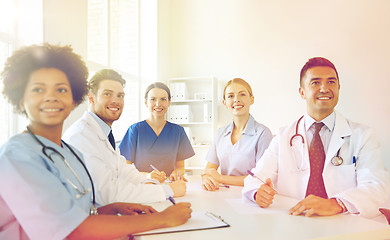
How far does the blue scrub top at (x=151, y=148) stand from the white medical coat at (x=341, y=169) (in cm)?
104

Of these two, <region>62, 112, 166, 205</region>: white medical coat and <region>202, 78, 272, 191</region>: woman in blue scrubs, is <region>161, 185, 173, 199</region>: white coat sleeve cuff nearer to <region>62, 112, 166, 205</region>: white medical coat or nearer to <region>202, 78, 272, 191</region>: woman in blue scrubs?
<region>62, 112, 166, 205</region>: white medical coat

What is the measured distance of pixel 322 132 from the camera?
1626 millimetres

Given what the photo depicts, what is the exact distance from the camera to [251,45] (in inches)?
167

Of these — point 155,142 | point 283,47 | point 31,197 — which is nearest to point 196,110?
point 283,47

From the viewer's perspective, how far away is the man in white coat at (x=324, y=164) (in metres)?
1.26

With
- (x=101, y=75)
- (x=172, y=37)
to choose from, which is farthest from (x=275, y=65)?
(x=101, y=75)

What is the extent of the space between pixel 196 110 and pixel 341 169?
319cm

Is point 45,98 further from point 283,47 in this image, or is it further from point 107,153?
point 283,47

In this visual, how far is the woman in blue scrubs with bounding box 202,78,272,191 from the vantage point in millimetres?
2117

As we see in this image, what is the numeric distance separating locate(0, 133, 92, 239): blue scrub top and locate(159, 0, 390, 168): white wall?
3.61m

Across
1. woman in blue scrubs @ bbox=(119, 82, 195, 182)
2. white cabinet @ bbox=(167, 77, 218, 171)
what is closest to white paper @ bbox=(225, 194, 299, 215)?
woman in blue scrubs @ bbox=(119, 82, 195, 182)

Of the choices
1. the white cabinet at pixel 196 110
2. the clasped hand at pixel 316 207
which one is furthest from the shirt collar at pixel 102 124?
the white cabinet at pixel 196 110

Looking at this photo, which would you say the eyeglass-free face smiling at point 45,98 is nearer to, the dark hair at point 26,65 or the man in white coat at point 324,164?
the dark hair at point 26,65

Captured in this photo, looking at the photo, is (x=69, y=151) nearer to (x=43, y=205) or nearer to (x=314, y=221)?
(x=43, y=205)
